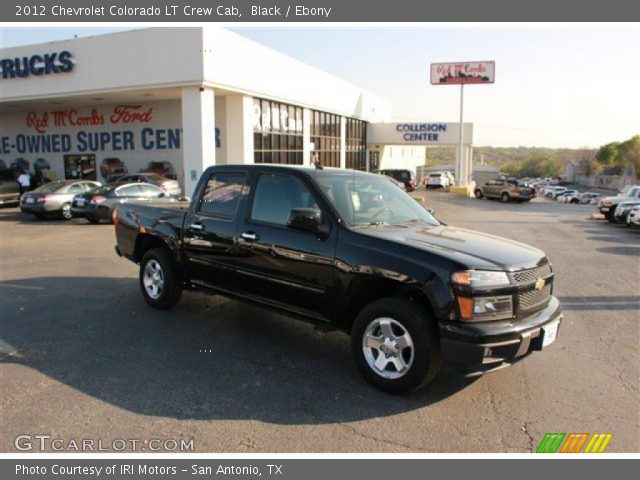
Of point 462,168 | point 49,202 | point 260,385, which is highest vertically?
point 462,168

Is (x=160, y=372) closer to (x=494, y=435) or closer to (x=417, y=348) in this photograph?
(x=417, y=348)

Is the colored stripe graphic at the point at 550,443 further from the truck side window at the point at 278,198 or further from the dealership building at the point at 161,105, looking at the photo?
the dealership building at the point at 161,105

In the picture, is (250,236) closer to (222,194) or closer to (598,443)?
(222,194)

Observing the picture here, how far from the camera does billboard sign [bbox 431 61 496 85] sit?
1666 inches

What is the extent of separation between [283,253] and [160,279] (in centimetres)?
230

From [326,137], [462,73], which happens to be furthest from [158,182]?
[462,73]

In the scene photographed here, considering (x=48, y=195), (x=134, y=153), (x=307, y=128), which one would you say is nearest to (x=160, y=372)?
(x=48, y=195)

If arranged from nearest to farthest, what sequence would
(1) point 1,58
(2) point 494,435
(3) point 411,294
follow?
1. (2) point 494,435
2. (3) point 411,294
3. (1) point 1,58

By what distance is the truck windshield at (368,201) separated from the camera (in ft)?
15.9

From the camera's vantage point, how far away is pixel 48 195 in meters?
17.1

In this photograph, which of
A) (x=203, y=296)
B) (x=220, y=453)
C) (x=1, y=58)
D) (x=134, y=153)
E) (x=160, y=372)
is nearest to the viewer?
(x=220, y=453)

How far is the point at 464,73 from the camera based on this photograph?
42469 mm

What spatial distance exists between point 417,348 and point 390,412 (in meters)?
0.54

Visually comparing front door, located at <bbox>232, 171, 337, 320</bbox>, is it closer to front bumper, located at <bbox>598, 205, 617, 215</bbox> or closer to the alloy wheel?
the alloy wheel
